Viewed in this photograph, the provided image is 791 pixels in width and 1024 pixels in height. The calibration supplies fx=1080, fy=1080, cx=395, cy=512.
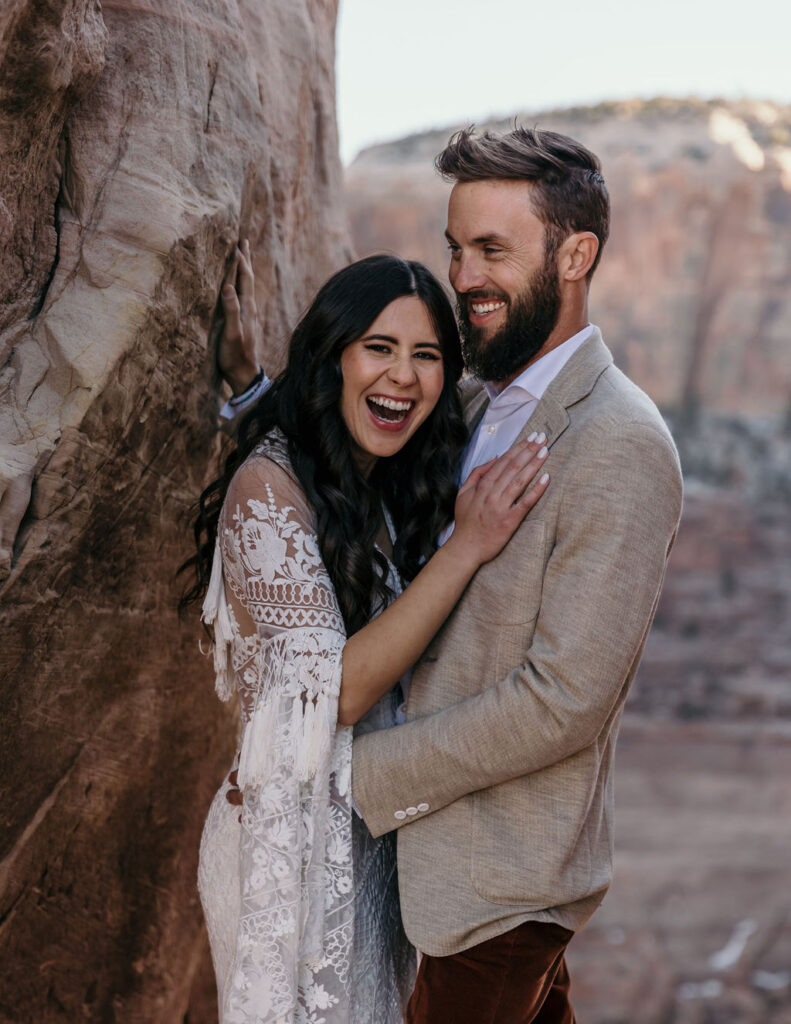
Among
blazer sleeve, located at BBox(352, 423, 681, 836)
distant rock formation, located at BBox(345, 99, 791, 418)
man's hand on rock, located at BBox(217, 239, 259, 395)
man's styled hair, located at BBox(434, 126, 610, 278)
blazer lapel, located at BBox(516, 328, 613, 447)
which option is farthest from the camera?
distant rock formation, located at BBox(345, 99, 791, 418)

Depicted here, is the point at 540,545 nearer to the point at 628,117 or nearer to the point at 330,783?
the point at 330,783

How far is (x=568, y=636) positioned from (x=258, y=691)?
0.63 meters

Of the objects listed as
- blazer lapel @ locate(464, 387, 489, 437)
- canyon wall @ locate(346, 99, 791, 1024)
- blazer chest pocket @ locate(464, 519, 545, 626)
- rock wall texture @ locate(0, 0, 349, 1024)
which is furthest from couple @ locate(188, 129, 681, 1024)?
canyon wall @ locate(346, 99, 791, 1024)

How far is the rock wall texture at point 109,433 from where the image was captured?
2342 mm

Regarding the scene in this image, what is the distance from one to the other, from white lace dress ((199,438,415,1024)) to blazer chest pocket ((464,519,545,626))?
298 mm

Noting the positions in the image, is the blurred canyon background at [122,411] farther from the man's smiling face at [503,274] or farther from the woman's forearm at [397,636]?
the woman's forearm at [397,636]

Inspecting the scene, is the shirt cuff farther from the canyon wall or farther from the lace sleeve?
the canyon wall

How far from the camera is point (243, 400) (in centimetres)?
280

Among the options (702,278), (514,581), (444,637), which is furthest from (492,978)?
(702,278)

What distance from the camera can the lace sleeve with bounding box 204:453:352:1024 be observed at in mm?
2064

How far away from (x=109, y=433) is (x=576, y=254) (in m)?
1.11

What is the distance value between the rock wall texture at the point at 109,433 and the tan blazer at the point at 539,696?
839 mm

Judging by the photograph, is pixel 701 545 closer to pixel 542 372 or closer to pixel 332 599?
pixel 542 372

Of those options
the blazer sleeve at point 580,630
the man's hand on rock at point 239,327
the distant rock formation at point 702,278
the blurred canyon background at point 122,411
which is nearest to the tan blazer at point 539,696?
the blazer sleeve at point 580,630
